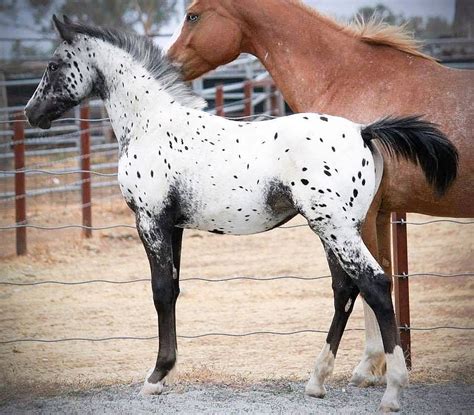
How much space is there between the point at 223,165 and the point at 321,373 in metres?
1.12

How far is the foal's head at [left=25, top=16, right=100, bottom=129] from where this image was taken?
4062 millimetres

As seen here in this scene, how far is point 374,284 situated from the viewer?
3658 mm

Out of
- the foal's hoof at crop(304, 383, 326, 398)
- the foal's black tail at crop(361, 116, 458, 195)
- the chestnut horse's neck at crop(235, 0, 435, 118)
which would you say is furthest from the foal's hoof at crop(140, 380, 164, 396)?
the chestnut horse's neck at crop(235, 0, 435, 118)

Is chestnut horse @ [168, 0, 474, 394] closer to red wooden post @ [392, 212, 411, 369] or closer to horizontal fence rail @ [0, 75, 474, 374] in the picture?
horizontal fence rail @ [0, 75, 474, 374]

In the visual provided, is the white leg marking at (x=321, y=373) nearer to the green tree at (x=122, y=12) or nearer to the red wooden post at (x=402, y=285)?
the red wooden post at (x=402, y=285)

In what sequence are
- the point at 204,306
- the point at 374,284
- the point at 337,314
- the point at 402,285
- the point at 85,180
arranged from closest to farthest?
the point at 374,284 < the point at 337,314 < the point at 402,285 < the point at 204,306 < the point at 85,180

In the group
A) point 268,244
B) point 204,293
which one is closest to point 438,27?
point 268,244

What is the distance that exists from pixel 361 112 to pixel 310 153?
75cm

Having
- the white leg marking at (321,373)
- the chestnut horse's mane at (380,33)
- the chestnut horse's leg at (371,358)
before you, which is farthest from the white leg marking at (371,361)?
the chestnut horse's mane at (380,33)

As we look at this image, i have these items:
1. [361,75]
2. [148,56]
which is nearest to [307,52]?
[361,75]

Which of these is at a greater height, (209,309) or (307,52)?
(307,52)

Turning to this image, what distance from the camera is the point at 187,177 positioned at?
12.7ft

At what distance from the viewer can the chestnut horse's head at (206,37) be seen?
4.61 meters

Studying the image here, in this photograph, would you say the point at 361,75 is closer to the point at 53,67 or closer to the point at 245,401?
the point at 53,67
